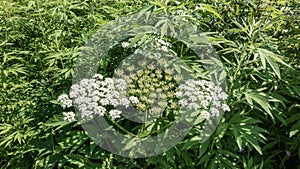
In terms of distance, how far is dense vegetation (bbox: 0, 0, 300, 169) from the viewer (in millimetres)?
2312

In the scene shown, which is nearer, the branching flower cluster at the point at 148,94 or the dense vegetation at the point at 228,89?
the branching flower cluster at the point at 148,94

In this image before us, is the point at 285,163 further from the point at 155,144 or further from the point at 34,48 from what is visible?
the point at 34,48

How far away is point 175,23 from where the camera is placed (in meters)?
2.29

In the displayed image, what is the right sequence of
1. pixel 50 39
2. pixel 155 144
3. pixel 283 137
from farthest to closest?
pixel 50 39
pixel 283 137
pixel 155 144

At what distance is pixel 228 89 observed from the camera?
239 cm

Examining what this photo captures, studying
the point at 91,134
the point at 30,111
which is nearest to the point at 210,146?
the point at 91,134

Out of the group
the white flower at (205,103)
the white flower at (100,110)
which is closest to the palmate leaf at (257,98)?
the white flower at (205,103)

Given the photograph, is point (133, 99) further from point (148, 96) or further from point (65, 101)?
point (65, 101)

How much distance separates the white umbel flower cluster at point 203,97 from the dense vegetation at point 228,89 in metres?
0.17

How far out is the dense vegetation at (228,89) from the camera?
231 centimetres

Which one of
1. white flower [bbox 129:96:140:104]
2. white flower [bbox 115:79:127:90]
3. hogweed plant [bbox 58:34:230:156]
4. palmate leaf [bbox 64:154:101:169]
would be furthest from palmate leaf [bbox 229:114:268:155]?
palmate leaf [bbox 64:154:101:169]

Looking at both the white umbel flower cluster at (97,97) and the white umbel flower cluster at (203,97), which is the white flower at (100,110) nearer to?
the white umbel flower cluster at (97,97)

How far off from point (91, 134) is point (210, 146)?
84cm

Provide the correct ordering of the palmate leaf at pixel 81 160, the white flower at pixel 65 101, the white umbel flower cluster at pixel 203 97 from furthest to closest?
1. the palmate leaf at pixel 81 160
2. the white flower at pixel 65 101
3. the white umbel flower cluster at pixel 203 97
